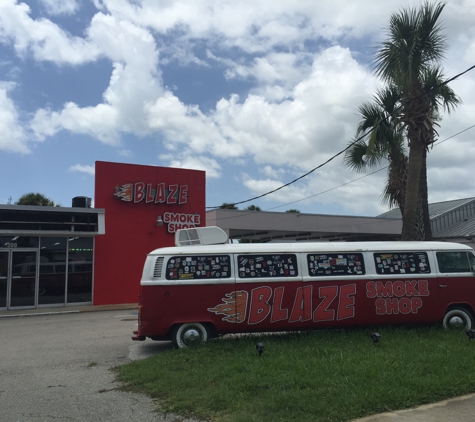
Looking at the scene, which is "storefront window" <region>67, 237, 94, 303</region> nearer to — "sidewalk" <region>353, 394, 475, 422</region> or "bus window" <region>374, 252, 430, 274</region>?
"bus window" <region>374, 252, 430, 274</region>

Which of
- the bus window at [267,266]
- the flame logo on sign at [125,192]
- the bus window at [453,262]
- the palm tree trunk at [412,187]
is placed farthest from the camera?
the flame logo on sign at [125,192]

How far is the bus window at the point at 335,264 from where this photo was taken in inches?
389

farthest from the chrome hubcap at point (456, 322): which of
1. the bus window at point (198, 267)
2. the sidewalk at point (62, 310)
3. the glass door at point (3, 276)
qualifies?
the glass door at point (3, 276)

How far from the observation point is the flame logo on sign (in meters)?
20.2

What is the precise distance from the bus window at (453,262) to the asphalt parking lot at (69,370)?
20.1 feet

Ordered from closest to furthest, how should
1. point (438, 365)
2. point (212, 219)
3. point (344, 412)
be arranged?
point (344, 412), point (438, 365), point (212, 219)

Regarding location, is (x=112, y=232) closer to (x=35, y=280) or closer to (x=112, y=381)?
(x=35, y=280)

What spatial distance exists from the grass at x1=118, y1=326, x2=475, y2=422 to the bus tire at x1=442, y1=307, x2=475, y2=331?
98 centimetres

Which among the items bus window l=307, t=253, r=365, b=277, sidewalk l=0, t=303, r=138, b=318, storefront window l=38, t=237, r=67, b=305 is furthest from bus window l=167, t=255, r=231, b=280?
storefront window l=38, t=237, r=67, b=305

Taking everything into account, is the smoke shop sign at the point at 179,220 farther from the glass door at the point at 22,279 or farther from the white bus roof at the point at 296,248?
the white bus roof at the point at 296,248

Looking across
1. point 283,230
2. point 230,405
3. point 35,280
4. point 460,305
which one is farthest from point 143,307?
point 283,230

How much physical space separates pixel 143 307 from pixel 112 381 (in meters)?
1.92

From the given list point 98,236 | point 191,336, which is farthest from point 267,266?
point 98,236

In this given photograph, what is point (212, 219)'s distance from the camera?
992 inches
